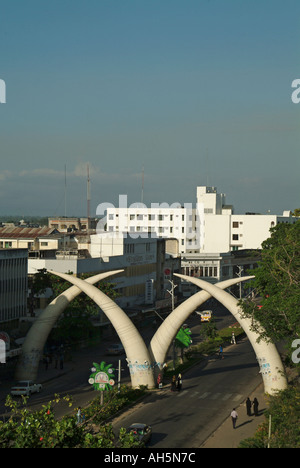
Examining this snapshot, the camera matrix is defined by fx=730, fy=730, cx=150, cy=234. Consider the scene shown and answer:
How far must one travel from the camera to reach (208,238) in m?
153

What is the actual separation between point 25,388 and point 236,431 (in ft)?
52.9

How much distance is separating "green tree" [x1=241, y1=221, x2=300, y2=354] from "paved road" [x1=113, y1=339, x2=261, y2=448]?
531 centimetres

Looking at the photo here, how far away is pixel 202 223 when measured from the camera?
15512cm

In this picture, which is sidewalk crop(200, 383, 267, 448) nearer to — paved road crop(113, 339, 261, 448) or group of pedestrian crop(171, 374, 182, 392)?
paved road crop(113, 339, 261, 448)

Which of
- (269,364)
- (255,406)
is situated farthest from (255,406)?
(269,364)

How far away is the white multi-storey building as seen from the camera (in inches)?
5920

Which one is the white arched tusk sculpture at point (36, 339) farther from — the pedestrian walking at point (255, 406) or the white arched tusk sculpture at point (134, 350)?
the pedestrian walking at point (255, 406)

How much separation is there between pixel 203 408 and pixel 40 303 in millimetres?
30956

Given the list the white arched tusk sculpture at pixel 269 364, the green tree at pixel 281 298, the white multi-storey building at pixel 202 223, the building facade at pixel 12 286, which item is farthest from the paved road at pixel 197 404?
the white multi-storey building at pixel 202 223

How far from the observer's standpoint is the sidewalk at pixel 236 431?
38.0m

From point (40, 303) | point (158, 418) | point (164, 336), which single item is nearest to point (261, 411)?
point (158, 418)

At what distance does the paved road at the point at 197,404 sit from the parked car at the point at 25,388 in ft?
27.1

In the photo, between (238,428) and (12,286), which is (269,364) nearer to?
(238,428)
